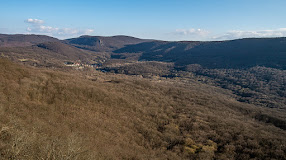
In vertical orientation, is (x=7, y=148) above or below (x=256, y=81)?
above

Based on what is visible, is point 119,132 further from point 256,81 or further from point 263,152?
point 256,81

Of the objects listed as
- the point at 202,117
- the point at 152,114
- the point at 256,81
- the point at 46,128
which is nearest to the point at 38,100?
the point at 46,128

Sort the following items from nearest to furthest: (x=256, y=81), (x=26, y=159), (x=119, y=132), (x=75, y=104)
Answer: (x=26, y=159), (x=119, y=132), (x=75, y=104), (x=256, y=81)

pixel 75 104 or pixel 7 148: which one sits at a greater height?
pixel 7 148

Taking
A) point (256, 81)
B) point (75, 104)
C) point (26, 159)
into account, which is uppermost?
point (26, 159)

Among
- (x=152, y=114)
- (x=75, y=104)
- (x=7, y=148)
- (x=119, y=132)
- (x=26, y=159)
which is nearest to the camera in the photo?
(x=26, y=159)

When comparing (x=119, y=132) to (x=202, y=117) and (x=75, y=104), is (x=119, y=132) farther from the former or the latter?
(x=202, y=117)

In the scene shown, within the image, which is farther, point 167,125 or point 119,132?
point 167,125

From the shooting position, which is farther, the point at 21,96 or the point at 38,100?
the point at 38,100

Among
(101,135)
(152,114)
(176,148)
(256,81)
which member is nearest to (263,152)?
(176,148)
